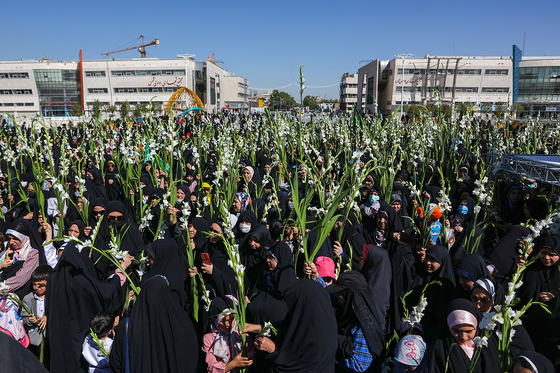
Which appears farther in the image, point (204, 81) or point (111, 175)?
point (204, 81)

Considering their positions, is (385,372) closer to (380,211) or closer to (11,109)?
(380,211)

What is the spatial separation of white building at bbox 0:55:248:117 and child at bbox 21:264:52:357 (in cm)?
5476

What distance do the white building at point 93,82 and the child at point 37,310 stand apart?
54.8 meters

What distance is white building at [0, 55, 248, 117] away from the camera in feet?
181

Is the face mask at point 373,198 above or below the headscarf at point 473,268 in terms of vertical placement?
above

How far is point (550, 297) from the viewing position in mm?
3068

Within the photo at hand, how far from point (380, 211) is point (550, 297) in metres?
2.01

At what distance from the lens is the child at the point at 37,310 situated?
122 inches

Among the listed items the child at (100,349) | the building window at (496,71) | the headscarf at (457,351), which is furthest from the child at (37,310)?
the building window at (496,71)

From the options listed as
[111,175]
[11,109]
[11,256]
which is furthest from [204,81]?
[11,256]

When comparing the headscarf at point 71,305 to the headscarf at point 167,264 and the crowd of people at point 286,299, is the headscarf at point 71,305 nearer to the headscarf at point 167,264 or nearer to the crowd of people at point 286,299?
the crowd of people at point 286,299

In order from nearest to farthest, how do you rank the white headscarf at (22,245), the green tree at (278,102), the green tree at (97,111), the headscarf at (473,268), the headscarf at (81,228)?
the headscarf at (473,268), the white headscarf at (22,245), the headscarf at (81,228), the green tree at (97,111), the green tree at (278,102)

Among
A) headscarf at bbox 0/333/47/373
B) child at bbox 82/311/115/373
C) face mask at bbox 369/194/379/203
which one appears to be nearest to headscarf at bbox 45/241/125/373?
child at bbox 82/311/115/373

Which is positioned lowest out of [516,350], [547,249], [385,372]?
[385,372]
